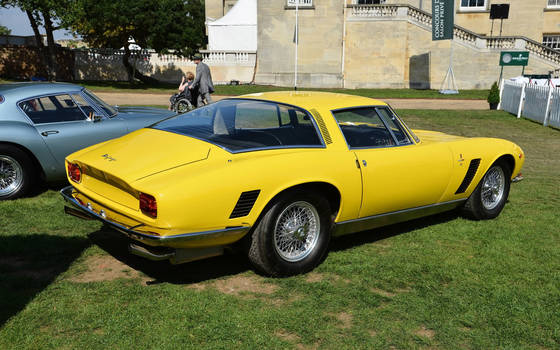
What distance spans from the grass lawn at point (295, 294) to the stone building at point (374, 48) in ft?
96.3

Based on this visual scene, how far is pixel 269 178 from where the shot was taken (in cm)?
393

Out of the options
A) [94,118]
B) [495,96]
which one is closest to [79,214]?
[94,118]

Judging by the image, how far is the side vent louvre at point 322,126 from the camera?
4.49 metres

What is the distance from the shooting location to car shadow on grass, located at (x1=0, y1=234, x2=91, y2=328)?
375 cm

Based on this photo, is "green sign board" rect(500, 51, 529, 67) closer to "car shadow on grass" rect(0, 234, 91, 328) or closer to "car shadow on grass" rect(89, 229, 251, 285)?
"car shadow on grass" rect(89, 229, 251, 285)

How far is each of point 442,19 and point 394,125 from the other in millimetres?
27425

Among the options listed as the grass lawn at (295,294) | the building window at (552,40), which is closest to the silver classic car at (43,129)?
the grass lawn at (295,294)

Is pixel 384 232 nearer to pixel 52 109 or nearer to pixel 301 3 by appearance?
pixel 52 109

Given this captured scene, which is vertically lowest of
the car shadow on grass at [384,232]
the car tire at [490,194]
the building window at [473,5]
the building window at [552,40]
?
the car shadow on grass at [384,232]

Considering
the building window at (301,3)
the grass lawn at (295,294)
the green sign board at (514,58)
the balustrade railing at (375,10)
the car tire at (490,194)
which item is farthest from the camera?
the building window at (301,3)

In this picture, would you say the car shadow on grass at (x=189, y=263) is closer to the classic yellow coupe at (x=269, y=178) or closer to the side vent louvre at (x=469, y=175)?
the classic yellow coupe at (x=269, y=178)

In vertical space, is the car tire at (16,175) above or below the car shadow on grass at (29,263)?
above

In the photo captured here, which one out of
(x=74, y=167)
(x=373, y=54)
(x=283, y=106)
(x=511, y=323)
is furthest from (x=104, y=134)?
(x=373, y=54)

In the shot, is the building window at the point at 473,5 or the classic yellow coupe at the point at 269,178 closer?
the classic yellow coupe at the point at 269,178
